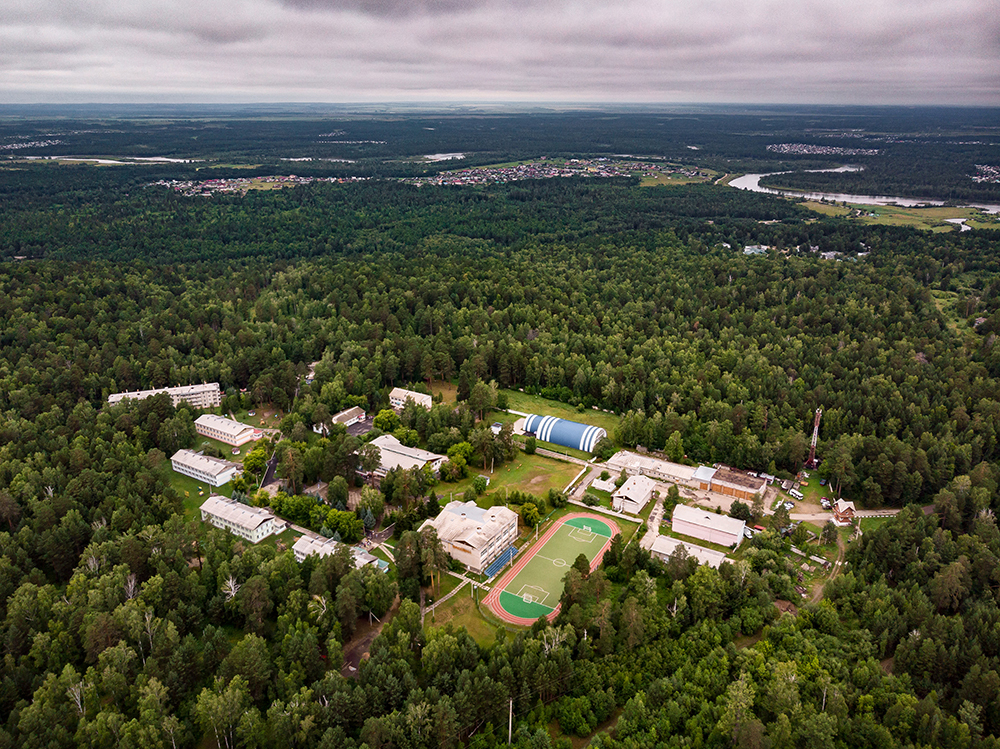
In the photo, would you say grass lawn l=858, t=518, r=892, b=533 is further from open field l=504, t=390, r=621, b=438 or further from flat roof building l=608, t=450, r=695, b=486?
open field l=504, t=390, r=621, b=438

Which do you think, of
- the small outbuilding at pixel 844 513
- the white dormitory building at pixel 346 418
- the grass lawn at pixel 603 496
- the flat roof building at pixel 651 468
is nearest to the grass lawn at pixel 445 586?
the grass lawn at pixel 603 496

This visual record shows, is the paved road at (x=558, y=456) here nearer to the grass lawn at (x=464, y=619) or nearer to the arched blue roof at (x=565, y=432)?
the arched blue roof at (x=565, y=432)

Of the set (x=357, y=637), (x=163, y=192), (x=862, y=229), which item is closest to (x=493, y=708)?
(x=357, y=637)

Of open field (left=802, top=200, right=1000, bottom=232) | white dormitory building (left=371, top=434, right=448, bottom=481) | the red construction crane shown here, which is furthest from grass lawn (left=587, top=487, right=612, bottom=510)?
open field (left=802, top=200, right=1000, bottom=232)

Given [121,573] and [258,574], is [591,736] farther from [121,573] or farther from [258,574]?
[121,573]

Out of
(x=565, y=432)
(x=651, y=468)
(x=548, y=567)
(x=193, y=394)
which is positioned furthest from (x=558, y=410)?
(x=193, y=394)

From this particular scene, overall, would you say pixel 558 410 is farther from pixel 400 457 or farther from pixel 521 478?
pixel 400 457
